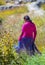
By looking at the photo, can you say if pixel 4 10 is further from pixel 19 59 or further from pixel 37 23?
pixel 19 59

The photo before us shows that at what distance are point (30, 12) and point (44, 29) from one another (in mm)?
2090

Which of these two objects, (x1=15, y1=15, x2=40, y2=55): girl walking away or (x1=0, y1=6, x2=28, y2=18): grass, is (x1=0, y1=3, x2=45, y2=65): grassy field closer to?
(x1=0, y1=6, x2=28, y2=18): grass

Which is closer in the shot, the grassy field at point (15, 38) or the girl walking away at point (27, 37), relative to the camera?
the grassy field at point (15, 38)

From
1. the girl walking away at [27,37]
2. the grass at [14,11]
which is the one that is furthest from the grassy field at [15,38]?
the girl walking away at [27,37]

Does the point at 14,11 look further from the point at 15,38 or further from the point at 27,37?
the point at 27,37

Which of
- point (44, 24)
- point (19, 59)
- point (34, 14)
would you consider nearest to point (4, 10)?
point (34, 14)

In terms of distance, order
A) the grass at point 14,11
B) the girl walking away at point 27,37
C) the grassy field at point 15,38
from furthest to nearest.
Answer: the grass at point 14,11 < the girl walking away at point 27,37 < the grassy field at point 15,38

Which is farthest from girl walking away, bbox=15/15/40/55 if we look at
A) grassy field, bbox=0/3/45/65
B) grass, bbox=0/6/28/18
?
grass, bbox=0/6/28/18

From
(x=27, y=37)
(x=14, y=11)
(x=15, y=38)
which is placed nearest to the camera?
(x=27, y=37)

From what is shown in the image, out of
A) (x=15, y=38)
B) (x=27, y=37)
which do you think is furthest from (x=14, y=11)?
(x=27, y=37)

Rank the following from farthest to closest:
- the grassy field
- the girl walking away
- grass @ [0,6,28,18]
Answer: grass @ [0,6,28,18]
the girl walking away
the grassy field

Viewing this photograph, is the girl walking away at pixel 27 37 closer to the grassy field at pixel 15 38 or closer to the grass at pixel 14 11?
the grassy field at pixel 15 38

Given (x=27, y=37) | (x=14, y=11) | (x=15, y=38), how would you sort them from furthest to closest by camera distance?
1. (x=14, y=11)
2. (x=15, y=38)
3. (x=27, y=37)

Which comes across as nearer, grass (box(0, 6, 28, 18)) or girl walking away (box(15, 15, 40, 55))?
girl walking away (box(15, 15, 40, 55))
